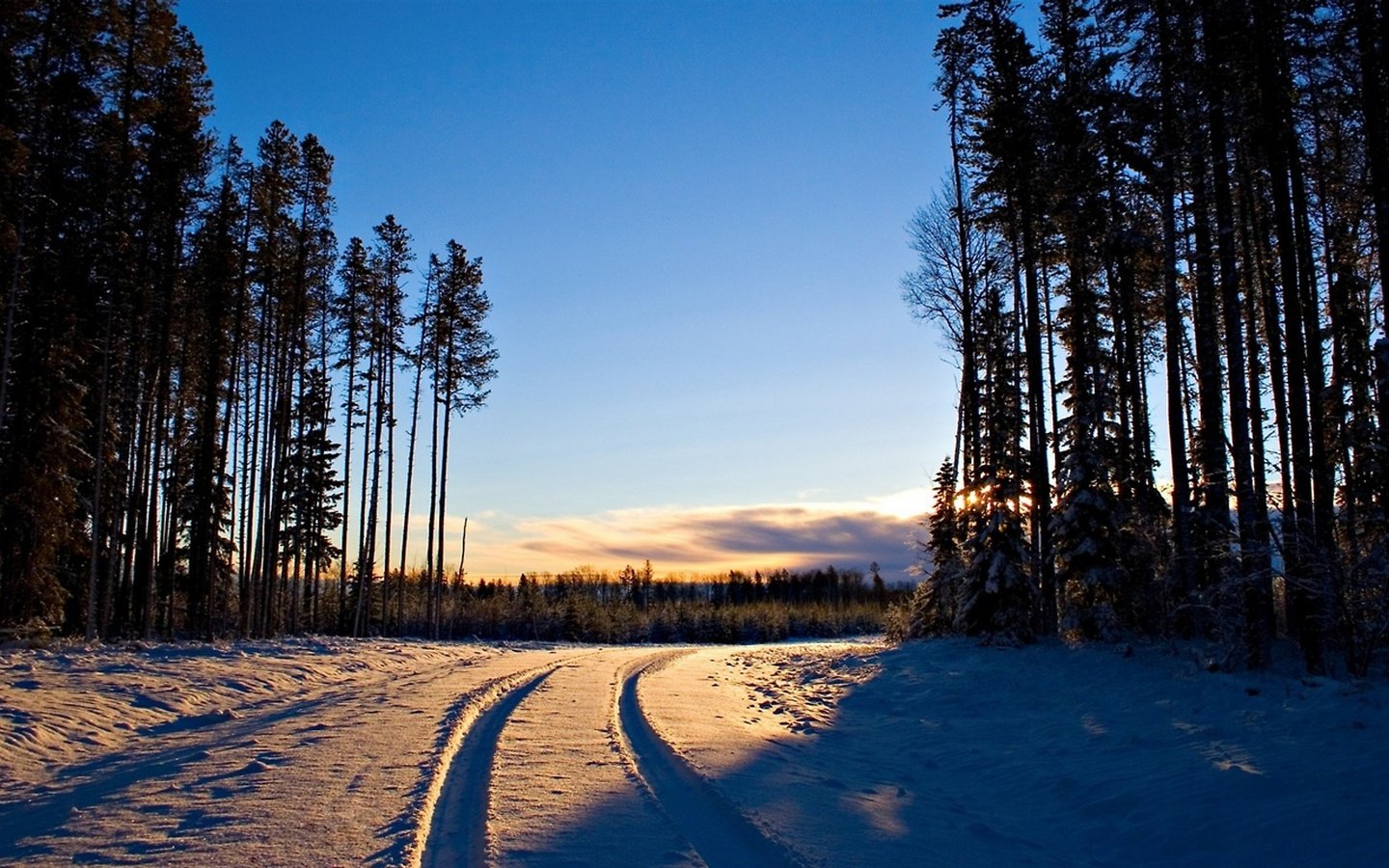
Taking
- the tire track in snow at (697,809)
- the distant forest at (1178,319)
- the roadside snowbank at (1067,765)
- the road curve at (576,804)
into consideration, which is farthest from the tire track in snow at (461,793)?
the distant forest at (1178,319)

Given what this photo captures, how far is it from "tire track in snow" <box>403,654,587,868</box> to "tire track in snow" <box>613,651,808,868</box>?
4.78 ft

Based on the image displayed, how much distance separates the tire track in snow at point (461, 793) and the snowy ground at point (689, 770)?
0.11 ft

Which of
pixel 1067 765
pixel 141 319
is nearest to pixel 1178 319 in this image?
pixel 1067 765

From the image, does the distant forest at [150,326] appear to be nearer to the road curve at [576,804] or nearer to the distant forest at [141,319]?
the distant forest at [141,319]

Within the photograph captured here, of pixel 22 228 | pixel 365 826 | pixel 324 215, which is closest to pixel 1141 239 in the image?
pixel 365 826

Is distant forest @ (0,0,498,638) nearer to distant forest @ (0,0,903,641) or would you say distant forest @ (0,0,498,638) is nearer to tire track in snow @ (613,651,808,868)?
distant forest @ (0,0,903,641)

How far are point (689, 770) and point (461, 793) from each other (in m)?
2.18

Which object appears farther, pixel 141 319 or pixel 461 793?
pixel 141 319

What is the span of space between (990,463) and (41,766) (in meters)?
20.6

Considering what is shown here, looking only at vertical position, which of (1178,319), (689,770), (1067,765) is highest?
(1178,319)

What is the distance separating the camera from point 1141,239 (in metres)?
17.7

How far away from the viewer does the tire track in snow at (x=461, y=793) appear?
5.66 metres

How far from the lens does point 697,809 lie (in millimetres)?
6867

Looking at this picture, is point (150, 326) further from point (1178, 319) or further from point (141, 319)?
point (1178, 319)
